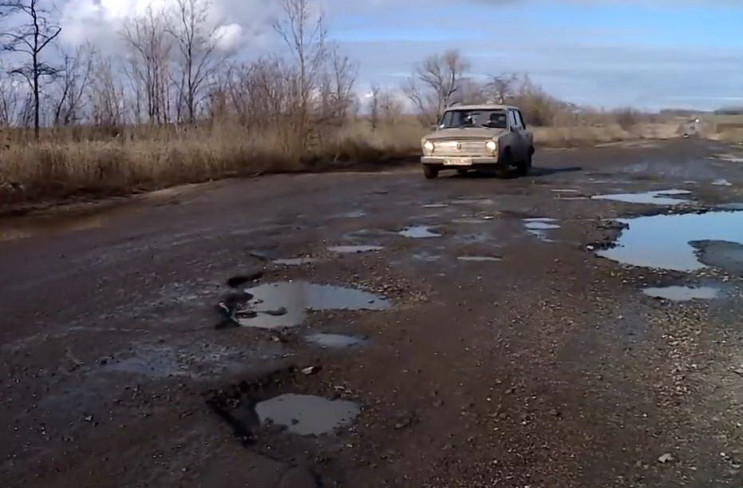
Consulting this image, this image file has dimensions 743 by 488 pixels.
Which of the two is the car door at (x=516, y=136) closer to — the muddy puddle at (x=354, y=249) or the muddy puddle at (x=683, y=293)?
the muddy puddle at (x=354, y=249)

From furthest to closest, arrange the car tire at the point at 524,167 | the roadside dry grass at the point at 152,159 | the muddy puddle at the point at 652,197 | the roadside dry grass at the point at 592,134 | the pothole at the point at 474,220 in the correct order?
the roadside dry grass at the point at 592,134
the car tire at the point at 524,167
the roadside dry grass at the point at 152,159
the muddy puddle at the point at 652,197
the pothole at the point at 474,220

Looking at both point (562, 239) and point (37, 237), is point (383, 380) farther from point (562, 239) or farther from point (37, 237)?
point (37, 237)

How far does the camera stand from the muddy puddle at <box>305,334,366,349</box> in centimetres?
572

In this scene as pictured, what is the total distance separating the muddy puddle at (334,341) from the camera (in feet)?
18.8

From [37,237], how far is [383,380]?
7465 millimetres

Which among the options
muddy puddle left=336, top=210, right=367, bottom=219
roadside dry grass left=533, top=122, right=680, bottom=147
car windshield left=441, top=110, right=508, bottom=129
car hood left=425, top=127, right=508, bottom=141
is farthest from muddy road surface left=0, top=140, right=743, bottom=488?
roadside dry grass left=533, top=122, right=680, bottom=147

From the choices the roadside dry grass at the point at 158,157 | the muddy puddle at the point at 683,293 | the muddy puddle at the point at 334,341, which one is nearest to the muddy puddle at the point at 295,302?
the muddy puddle at the point at 334,341

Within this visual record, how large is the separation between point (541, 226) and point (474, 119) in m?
9.22

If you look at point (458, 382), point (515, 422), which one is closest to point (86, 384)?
point (458, 382)

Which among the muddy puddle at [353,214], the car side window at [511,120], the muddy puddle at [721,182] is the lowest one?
the muddy puddle at [721,182]

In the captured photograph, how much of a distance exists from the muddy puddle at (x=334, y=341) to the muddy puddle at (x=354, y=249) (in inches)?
139

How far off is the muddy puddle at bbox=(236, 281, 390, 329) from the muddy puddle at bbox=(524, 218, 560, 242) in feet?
12.5

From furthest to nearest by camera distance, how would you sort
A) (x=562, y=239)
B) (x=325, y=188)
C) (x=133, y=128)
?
(x=133, y=128)
(x=325, y=188)
(x=562, y=239)

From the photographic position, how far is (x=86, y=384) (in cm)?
487
